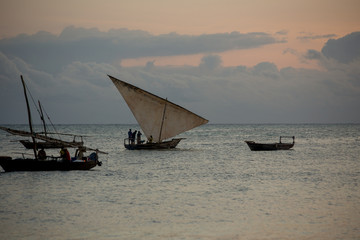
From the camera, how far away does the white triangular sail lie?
43000 mm

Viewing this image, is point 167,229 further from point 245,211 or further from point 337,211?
point 337,211

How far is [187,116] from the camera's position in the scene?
4381 centimetres

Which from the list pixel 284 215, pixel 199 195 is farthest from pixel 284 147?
pixel 284 215

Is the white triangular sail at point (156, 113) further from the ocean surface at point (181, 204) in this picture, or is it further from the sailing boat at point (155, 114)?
the ocean surface at point (181, 204)

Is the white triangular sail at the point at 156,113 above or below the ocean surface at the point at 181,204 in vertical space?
above

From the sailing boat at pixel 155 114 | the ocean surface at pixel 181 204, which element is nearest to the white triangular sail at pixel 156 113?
the sailing boat at pixel 155 114

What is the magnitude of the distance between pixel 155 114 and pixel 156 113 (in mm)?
146

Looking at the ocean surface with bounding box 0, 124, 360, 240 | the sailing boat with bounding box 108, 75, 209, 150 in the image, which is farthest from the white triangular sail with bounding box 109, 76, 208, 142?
the ocean surface with bounding box 0, 124, 360, 240

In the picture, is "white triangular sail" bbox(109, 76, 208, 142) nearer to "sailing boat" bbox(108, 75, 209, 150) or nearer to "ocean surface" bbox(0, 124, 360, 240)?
"sailing boat" bbox(108, 75, 209, 150)

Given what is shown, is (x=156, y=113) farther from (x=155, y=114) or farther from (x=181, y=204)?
(x=181, y=204)

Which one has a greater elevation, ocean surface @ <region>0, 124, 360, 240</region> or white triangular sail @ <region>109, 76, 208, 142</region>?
white triangular sail @ <region>109, 76, 208, 142</region>

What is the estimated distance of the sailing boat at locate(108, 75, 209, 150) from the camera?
4303 cm

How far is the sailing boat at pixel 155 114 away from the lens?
4303cm

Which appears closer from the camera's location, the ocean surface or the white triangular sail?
the ocean surface
